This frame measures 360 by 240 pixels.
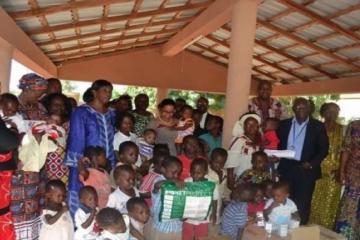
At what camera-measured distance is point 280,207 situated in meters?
3.29

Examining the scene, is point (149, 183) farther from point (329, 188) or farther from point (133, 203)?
point (329, 188)

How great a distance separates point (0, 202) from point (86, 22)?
17.8 ft

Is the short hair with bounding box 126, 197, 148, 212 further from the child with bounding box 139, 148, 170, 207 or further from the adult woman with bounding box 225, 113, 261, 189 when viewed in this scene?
the adult woman with bounding box 225, 113, 261, 189

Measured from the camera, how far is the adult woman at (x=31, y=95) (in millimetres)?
3004

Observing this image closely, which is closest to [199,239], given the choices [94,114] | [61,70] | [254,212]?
[254,212]

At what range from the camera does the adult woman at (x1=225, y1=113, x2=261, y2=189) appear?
4.04 metres

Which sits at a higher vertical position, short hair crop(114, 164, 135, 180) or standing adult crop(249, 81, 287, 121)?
standing adult crop(249, 81, 287, 121)

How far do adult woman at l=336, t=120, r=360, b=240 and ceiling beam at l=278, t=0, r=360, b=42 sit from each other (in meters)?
3.53

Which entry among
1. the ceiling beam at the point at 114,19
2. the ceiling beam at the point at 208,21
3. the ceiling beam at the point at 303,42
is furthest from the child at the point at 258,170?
the ceiling beam at the point at 303,42

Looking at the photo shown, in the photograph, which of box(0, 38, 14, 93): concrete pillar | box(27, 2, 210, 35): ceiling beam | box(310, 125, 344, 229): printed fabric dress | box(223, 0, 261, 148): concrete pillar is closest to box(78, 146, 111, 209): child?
box(310, 125, 344, 229): printed fabric dress

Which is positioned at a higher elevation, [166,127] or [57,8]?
[57,8]

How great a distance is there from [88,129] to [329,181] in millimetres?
2512

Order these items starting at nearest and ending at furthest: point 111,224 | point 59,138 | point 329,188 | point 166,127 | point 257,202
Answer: point 111,224, point 59,138, point 257,202, point 166,127, point 329,188

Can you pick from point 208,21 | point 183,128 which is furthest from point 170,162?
point 208,21
